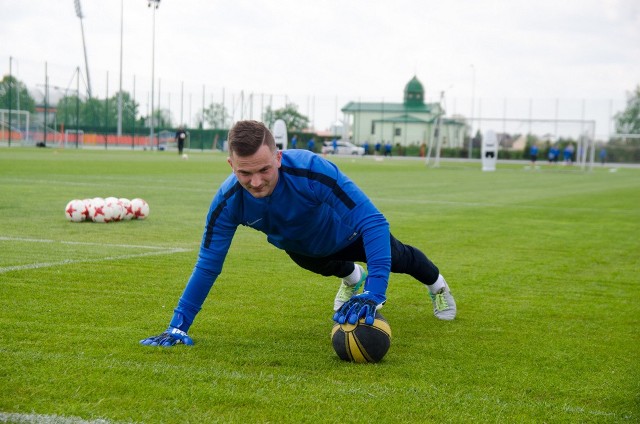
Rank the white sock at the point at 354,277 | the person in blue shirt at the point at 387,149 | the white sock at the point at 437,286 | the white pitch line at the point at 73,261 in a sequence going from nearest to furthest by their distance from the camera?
the white sock at the point at 437,286 → the white sock at the point at 354,277 → the white pitch line at the point at 73,261 → the person in blue shirt at the point at 387,149

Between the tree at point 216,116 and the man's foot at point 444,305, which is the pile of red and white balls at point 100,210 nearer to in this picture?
the man's foot at point 444,305

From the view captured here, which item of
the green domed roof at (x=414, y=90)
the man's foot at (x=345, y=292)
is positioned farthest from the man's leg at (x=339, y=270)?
the green domed roof at (x=414, y=90)

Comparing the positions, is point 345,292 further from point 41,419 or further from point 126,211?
point 126,211

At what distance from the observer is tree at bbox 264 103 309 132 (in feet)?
298

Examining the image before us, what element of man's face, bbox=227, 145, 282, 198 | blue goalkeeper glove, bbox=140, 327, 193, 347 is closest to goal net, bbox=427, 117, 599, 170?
blue goalkeeper glove, bbox=140, 327, 193, 347

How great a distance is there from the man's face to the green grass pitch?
105 centimetres

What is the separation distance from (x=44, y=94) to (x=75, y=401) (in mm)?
64609

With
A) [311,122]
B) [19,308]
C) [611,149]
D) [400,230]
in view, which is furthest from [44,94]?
[19,308]

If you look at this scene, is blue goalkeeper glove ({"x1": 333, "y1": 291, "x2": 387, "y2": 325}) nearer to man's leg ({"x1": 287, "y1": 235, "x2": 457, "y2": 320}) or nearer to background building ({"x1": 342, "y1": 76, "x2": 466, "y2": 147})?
man's leg ({"x1": 287, "y1": 235, "x2": 457, "y2": 320})

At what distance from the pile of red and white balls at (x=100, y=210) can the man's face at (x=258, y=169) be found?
8.00 m

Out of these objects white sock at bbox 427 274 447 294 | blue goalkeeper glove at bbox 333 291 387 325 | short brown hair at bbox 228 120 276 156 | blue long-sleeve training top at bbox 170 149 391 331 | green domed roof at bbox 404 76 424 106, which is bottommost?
white sock at bbox 427 274 447 294

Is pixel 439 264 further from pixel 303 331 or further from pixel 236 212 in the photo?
pixel 236 212

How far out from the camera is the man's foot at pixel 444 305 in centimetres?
651

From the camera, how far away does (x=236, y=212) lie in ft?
17.2
